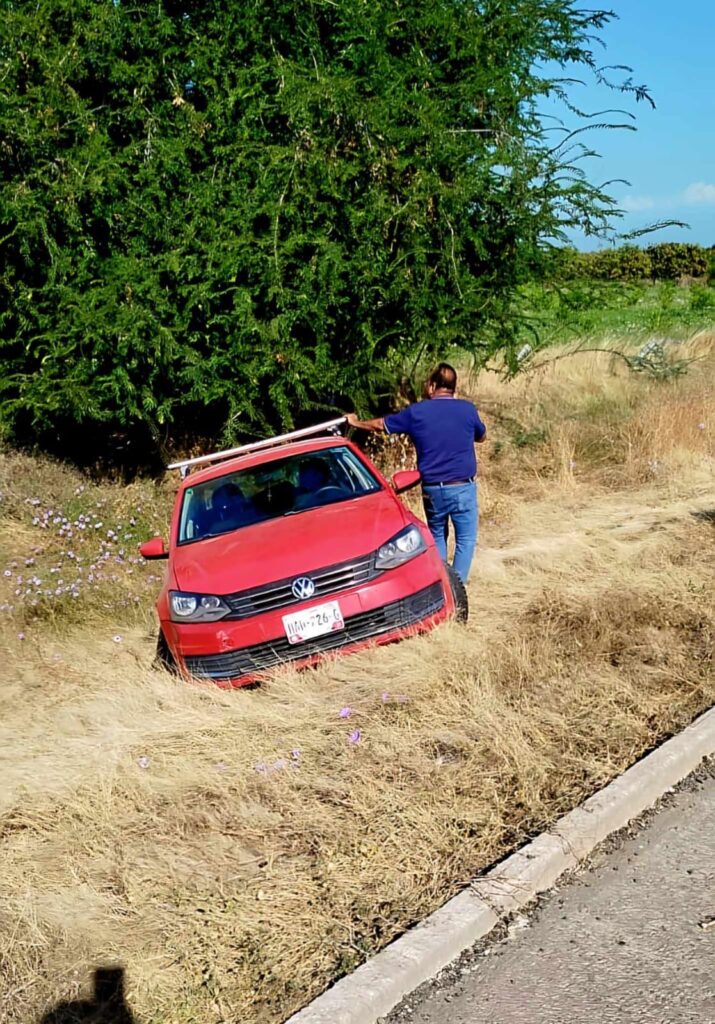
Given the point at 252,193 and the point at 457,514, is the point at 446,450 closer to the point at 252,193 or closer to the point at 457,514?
the point at 457,514

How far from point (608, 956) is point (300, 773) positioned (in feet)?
6.02

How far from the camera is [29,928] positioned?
4.00 meters

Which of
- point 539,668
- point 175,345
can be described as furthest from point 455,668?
point 175,345

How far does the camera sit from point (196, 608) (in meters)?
6.63

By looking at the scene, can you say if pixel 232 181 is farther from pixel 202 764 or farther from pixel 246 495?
pixel 202 764

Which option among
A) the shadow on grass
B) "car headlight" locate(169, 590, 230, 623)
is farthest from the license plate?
the shadow on grass

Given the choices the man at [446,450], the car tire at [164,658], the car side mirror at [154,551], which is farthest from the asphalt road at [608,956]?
the car side mirror at [154,551]

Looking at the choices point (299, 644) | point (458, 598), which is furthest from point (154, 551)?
point (458, 598)

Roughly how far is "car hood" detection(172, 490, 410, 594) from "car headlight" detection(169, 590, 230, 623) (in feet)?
0.16

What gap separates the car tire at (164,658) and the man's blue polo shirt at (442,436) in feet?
7.21

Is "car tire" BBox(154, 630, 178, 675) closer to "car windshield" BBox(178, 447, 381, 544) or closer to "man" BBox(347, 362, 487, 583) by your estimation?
"car windshield" BBox(178, 447, 381, 544)

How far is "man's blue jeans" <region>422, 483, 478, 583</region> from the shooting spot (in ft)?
26.0

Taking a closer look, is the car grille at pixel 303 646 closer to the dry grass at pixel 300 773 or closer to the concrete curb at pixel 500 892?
the dry grass at pixel 300 773

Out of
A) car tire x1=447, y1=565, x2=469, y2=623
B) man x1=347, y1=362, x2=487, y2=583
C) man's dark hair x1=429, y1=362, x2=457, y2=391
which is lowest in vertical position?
car tire x1=447, y1=565, x2=469, y2=623
